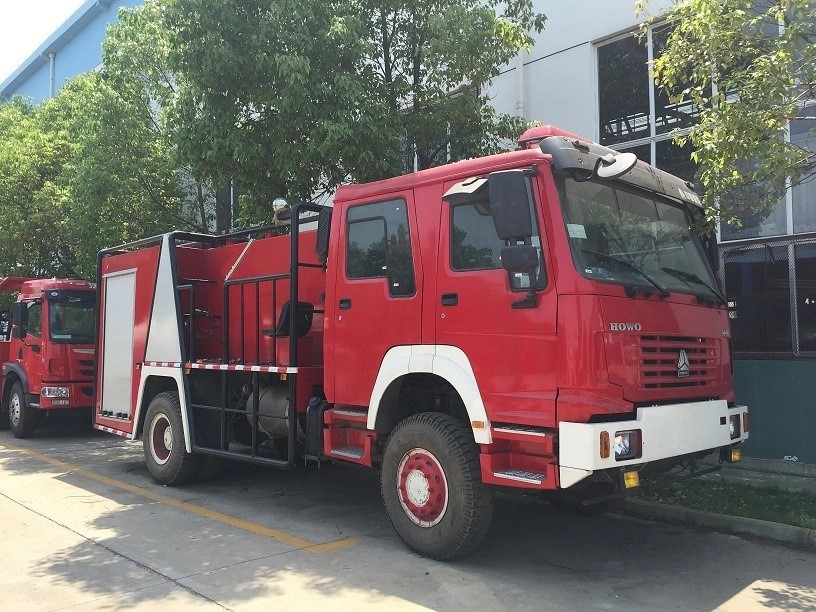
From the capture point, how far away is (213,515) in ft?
22.1

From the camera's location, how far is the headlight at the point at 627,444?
14.7 ft

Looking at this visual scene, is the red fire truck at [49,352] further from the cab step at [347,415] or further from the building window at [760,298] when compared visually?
the building window at [760,298]

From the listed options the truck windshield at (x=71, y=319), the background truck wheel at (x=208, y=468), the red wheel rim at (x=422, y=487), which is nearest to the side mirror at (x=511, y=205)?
the red wheel rim at (x=422, y=487)

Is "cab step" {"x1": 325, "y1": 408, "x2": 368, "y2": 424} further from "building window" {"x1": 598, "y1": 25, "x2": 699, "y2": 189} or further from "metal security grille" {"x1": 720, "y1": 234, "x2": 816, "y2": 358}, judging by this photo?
"building window" {"x1": 598, "y1": 25, "x2": 699, "y2": 189}

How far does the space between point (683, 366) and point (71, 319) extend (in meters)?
10.3

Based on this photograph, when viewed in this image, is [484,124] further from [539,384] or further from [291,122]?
[539,384]

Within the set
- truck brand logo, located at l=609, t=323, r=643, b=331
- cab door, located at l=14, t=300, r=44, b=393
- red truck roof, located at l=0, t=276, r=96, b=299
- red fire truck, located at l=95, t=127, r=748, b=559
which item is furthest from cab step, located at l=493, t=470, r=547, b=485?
red truck roof, located at l=0, t=276, r=96, b=299

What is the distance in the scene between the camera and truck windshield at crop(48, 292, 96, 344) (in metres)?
11.8

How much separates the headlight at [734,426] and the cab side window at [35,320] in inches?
419

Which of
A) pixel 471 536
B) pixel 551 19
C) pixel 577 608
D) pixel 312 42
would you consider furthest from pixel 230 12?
pixel 577 608

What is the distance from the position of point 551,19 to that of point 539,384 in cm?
758

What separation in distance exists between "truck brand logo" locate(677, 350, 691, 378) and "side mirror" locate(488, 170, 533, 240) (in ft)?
4.84

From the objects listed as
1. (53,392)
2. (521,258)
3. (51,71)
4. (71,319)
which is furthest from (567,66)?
(51,71)

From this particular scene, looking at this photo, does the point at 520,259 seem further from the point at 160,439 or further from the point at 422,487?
the point at 160,439
